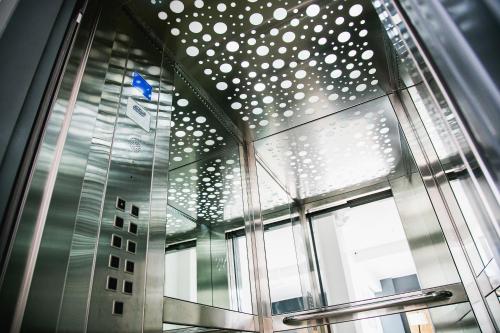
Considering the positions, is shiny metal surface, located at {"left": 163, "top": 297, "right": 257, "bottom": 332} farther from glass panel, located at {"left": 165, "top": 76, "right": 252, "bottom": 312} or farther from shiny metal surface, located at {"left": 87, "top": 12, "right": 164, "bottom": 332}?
shiny metal surface, located at {"left": 87, "top": 12, "right": 164, "bottom": 332}

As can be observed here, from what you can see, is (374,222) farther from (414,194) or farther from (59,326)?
(59,326)

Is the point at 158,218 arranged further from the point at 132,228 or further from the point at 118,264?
the point at 118,264

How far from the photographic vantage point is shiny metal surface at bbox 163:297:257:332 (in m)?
1.64

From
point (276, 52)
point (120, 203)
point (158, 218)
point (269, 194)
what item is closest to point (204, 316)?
point (158, 218)

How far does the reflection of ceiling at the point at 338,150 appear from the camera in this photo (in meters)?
3.13

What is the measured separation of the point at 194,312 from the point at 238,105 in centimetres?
159

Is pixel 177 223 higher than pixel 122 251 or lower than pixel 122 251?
higher

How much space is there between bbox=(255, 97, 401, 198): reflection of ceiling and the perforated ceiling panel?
24 cm

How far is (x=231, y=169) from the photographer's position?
10.1 ft

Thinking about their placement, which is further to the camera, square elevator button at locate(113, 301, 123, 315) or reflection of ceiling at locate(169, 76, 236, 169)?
reflection of ceiling at locate(169, 76, 236, 169)

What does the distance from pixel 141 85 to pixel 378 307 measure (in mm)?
2102

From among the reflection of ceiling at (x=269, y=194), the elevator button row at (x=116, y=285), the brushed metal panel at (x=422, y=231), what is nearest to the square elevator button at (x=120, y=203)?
the elevator button row at (x=116, y=285)

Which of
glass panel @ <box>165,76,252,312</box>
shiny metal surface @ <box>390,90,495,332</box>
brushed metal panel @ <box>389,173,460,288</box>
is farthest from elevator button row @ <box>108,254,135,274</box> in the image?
brushed metal panel @ <box>389,173,460,288</box>

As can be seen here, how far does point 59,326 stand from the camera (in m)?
1.06
